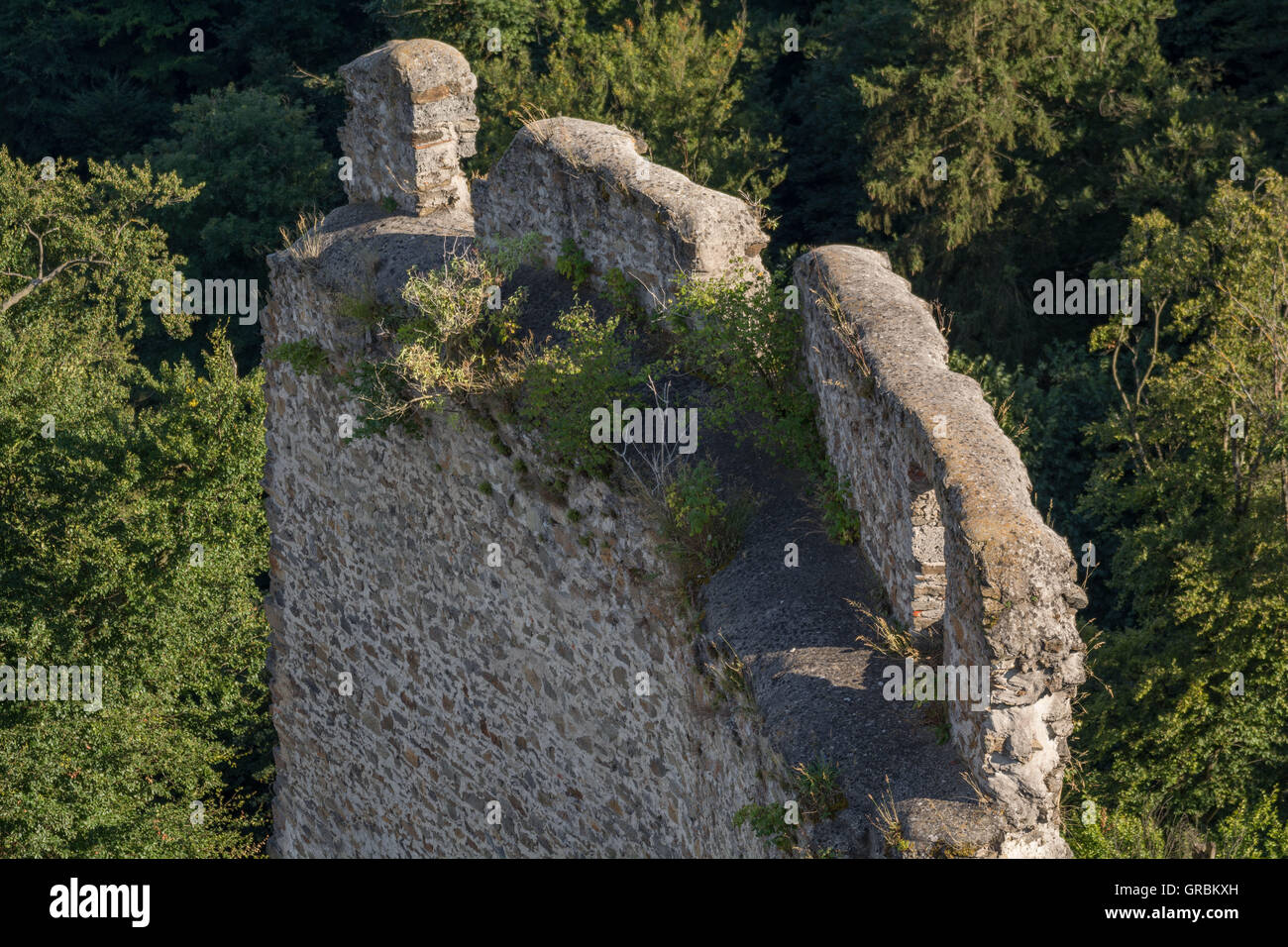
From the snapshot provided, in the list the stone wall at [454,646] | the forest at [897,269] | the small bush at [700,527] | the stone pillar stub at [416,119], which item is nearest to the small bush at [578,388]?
the stone wall at [454,646]

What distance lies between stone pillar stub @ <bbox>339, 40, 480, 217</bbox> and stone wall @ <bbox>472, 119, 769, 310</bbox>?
0.98 metres

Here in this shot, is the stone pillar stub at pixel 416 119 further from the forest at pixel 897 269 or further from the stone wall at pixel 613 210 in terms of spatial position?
the forest at pixel 897 269

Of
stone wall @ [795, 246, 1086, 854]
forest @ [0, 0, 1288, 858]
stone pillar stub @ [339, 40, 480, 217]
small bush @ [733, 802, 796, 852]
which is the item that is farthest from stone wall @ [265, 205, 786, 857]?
forest @ [0, 0, 1288, 858]

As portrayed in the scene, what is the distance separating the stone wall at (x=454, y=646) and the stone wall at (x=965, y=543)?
0.98 meters

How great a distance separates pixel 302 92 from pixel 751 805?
26570 millimetres

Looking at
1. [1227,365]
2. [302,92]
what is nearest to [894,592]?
[1227,365]

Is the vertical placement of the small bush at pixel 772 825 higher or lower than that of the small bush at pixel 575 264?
lower

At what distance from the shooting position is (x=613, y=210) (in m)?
8.03

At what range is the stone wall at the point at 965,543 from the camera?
16.0 ft

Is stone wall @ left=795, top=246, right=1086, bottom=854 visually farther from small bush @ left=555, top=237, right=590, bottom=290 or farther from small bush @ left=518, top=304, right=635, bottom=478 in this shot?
small bush @ left=555, top=237, right=590, bottom=290

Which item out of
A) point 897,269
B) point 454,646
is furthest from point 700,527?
point 897,269

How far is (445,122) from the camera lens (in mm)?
9898

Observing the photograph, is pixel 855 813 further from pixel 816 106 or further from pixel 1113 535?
pixel 816 106

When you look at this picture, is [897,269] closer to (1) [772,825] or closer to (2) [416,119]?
(2) [416,119]
